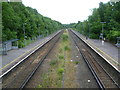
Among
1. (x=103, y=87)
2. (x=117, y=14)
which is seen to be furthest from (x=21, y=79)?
(x=117, y=14)

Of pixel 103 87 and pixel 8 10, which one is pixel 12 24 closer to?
pixel 8 10

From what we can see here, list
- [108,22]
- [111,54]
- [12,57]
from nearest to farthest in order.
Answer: [12,57]
[111,54]
[108,22]

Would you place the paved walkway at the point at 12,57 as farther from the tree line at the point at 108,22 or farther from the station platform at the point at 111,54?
the tree line at the point at 108,22

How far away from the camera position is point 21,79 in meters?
13.8

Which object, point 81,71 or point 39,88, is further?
point 81,71

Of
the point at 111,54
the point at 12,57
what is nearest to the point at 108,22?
the point at 111,54

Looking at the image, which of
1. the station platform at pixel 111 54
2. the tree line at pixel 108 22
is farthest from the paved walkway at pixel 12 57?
the tree line at pixel 108 22

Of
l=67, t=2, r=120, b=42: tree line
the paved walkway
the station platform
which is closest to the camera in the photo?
the paved walkway

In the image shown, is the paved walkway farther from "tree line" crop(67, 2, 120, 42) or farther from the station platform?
"tree line" crop(67, 2, 120, 42)

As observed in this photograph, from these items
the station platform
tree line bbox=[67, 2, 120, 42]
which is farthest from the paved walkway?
tree line bbox=[67, 2, 120, 42]

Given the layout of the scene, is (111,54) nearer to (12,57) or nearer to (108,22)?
(12,57)

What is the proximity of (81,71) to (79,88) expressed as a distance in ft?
14.5

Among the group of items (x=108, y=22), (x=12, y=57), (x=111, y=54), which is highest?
(x=108, y=22)

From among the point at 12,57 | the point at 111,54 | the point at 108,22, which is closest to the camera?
the point at 12,57
